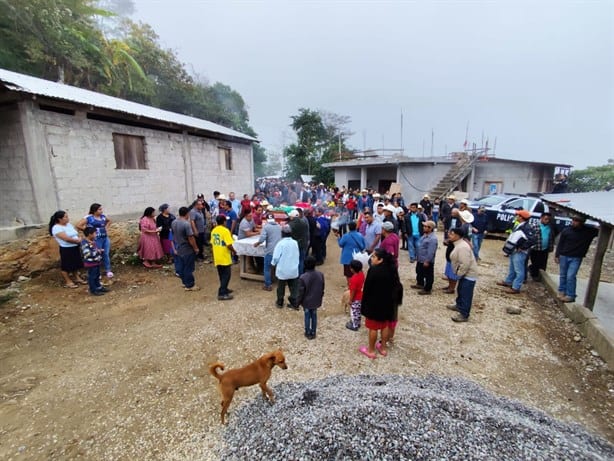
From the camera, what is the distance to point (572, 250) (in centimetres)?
575

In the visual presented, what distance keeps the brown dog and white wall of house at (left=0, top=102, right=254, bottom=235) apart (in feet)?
21.2

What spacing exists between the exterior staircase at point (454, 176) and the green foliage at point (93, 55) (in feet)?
64.2

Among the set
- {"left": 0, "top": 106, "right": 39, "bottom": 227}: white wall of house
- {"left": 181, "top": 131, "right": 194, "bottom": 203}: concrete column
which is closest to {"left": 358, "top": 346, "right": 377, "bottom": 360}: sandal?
{"left": 0, "top": 106, "right": 39, "bottom": 227}: white wall of house

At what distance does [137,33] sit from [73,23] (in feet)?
30.8

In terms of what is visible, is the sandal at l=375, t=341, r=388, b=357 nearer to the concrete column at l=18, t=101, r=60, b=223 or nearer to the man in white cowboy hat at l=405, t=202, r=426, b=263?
the man in white cowboy hat at l=405, t=202, r=426, b=263

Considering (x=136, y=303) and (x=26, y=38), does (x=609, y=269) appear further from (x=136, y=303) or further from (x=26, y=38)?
(x=26, y=38)

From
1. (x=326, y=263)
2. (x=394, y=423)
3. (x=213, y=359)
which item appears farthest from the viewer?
(x=326, y=263)

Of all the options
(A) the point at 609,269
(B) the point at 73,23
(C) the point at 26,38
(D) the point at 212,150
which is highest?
(B) the point at 73,23

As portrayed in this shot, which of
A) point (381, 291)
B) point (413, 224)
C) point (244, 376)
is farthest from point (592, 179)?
point (244, 376)

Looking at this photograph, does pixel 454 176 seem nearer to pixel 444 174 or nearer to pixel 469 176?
pixel 444 174

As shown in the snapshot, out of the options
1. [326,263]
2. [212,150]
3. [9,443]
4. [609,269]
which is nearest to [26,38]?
[212,150]

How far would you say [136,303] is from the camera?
601 centimetres

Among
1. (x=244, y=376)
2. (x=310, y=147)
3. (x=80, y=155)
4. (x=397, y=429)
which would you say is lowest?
(x=397, y=429)

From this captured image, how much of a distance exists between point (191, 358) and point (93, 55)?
1912 centimetres
